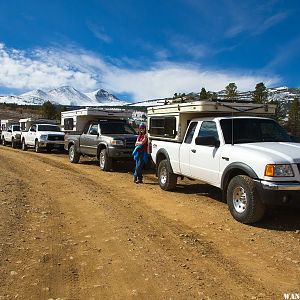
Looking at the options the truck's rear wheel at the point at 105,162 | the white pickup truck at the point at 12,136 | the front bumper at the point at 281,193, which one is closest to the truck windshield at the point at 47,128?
the white pickup truck at the point at 12,136

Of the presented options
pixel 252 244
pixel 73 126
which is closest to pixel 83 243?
pixel 252 244

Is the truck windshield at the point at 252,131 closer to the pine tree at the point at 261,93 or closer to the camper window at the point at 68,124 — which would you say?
the camper window at the point at 68,124

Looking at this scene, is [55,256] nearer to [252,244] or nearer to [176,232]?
[176,232]

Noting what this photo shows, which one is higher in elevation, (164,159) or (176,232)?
(164,159)

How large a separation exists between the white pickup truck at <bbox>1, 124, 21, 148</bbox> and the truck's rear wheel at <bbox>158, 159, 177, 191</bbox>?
61.9 ft

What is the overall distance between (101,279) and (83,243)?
53.4 inches

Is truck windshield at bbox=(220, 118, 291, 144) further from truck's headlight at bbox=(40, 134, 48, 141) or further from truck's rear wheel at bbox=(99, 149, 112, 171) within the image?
truck's headlight at bbox=(40, 134, 48, 141)

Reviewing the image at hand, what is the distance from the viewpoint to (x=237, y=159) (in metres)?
7.19

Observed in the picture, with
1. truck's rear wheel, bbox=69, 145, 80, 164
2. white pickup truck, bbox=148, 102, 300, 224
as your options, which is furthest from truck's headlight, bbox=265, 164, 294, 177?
truck's rear wheel, bbox=69, 145, 80, 164

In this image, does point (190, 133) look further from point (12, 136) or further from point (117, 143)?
point (12, 136)

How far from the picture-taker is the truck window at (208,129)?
8.34 m

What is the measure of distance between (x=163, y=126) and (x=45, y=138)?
1351 centimetres

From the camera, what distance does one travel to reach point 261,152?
6852 mm

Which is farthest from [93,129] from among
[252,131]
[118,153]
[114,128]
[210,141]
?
[252,131]
